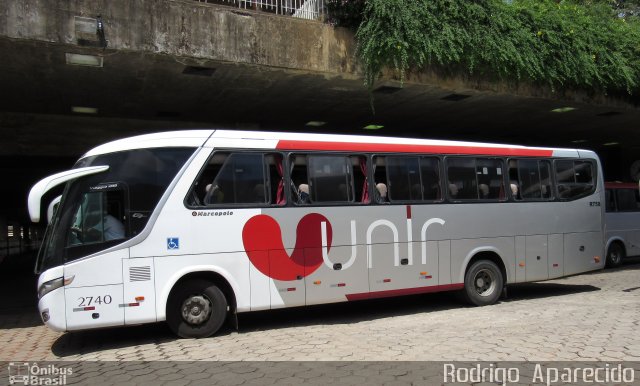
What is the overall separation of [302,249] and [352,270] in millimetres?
1007

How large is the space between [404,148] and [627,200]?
12286 mm

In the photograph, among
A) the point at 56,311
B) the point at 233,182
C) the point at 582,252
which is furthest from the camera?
the point at 582,252

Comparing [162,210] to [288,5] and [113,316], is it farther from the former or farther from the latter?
[288,5]

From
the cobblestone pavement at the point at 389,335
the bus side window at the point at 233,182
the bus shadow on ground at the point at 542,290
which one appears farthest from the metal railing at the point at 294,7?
the bus shadow on ground at the point at 542,290

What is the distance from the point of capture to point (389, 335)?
7527 millimetres

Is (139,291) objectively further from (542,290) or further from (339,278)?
(542,290)

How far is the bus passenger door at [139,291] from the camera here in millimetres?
7086

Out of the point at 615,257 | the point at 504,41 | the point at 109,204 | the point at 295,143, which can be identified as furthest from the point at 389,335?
the point at 615,257

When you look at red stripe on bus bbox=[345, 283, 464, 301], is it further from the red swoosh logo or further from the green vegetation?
the green vegetation

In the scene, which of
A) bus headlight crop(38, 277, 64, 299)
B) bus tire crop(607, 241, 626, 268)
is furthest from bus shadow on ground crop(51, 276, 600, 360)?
bus tire crop(607, 241, 626, 268)

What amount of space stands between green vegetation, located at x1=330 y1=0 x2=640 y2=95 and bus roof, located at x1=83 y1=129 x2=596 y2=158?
233 centimetres

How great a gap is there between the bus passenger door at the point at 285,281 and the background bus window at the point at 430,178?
2.88 m

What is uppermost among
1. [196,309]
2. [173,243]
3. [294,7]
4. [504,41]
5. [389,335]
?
[294,7]

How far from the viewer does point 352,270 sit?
8.59 meters
